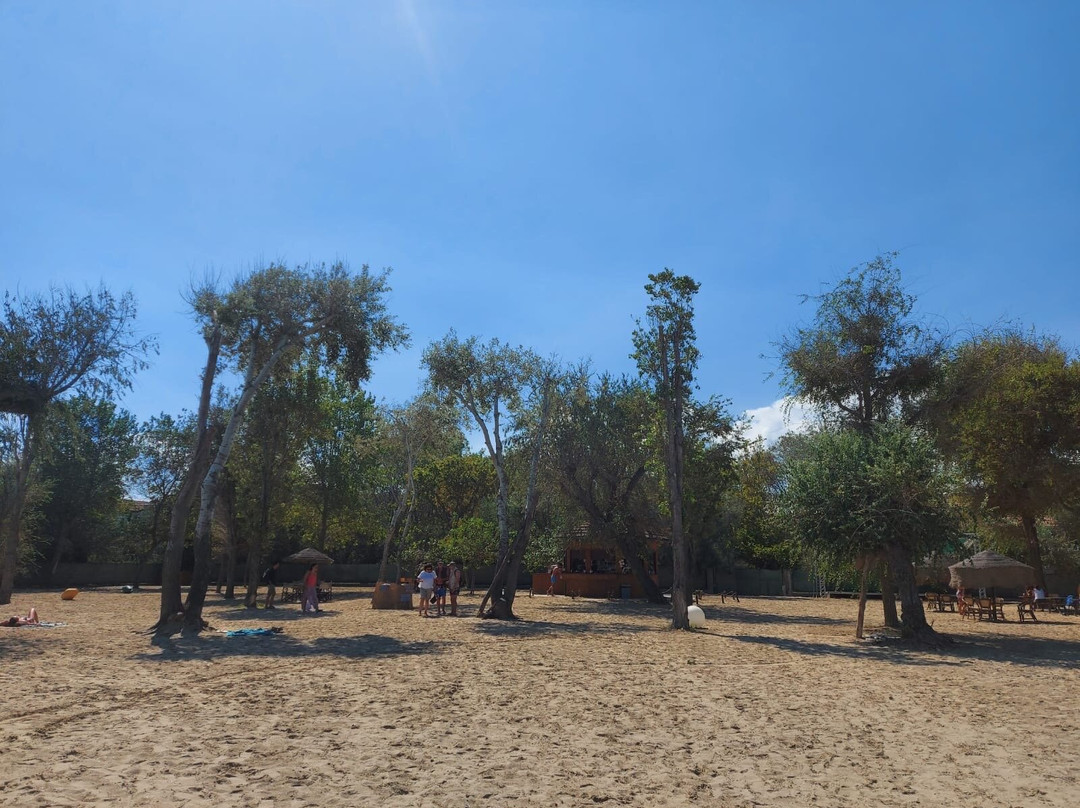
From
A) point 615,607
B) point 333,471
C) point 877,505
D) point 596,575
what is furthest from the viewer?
point 333,471

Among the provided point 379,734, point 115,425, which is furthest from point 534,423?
point 115,425

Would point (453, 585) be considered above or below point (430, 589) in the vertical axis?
above

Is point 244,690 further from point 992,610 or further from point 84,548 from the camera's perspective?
point 84,548

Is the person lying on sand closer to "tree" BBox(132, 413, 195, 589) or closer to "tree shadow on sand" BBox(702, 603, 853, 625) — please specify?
"tree shadow on sand" BBox(702, 603, 853, 625)

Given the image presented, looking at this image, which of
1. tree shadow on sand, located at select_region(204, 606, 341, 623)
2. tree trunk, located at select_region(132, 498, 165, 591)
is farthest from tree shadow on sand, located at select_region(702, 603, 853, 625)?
tree trunk, located at select_region(132, 498, 165, 591)

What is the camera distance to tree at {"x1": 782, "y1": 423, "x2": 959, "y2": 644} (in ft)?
53.4

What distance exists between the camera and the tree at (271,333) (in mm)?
16500

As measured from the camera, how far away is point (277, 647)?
14328 mm

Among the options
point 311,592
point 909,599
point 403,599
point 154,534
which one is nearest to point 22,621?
point 311,592

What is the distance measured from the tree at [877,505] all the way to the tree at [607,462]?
11.4 m

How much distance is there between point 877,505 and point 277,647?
13.0m

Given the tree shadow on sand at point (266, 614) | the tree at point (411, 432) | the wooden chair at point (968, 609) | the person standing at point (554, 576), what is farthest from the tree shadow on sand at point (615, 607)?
the wooden chair at point (968, 609)

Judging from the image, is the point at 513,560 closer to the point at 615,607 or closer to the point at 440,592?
the point at 440,592

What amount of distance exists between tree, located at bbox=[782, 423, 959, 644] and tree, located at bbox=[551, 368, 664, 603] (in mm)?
11416
